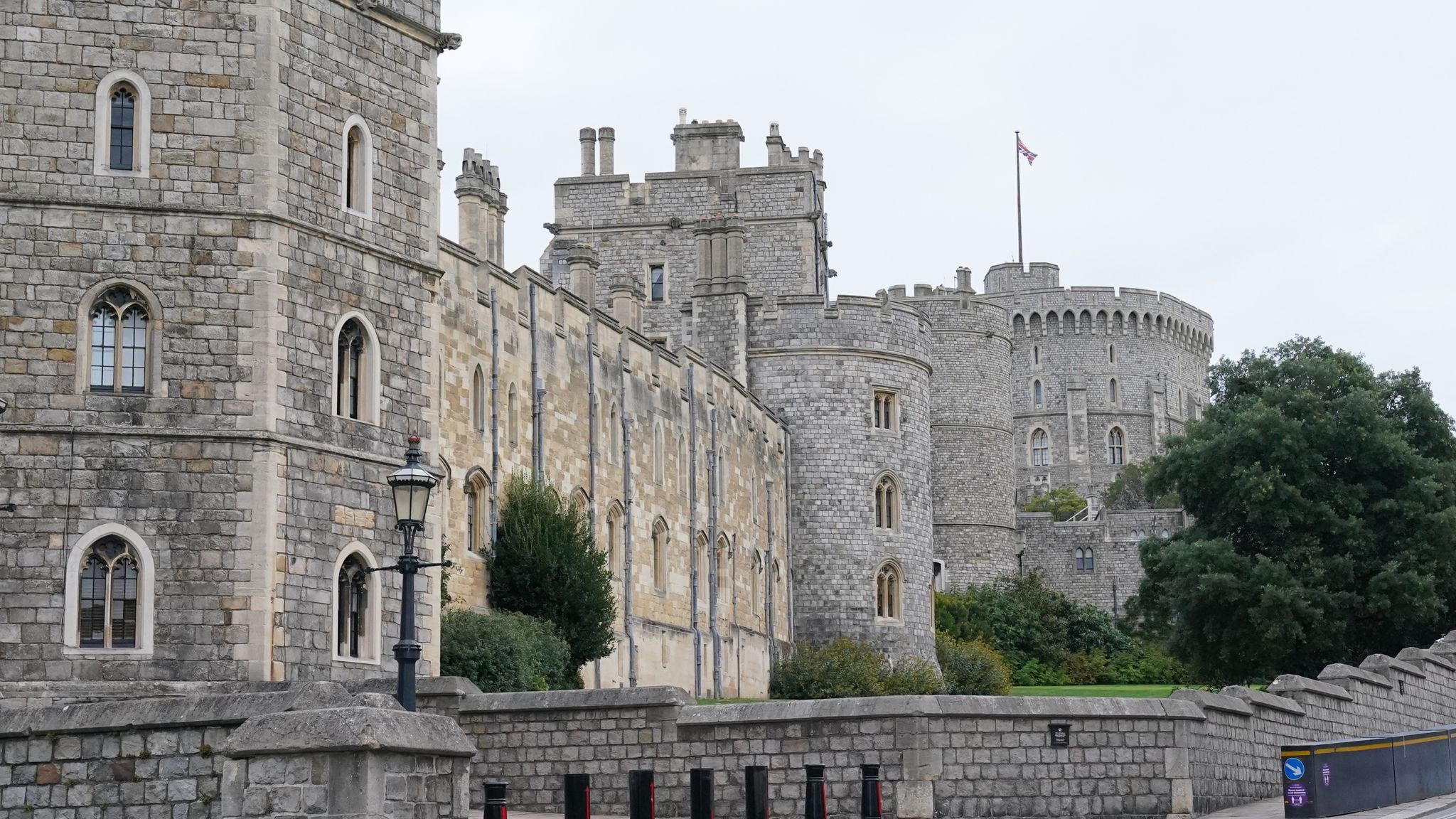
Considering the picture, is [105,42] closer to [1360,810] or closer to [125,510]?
[125,510]

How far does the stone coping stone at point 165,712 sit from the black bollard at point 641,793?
360 centimetres

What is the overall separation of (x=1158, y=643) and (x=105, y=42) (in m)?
56.2

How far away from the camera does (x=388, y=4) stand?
25.7m

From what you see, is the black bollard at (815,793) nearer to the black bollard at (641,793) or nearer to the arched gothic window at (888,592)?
the black bollard at (641,793)

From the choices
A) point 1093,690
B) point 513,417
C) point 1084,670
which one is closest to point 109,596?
point 513,417

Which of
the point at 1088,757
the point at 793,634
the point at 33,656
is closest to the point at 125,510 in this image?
the point at 33,656

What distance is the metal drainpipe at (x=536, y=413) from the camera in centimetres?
3797

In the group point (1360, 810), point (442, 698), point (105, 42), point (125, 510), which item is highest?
point (105, 42)

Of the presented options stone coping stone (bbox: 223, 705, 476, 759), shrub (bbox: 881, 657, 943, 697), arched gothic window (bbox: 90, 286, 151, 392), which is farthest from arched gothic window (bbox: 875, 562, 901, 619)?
stone coping stone (bbox: 223, 705, 476, 759)

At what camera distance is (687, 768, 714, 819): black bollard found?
1838 cm

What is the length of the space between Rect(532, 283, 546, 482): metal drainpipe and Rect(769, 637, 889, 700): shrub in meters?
11.5

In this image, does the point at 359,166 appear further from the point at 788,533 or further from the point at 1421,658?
the point at 788,533

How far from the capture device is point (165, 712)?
14.3 meters

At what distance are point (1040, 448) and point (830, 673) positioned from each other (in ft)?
228
